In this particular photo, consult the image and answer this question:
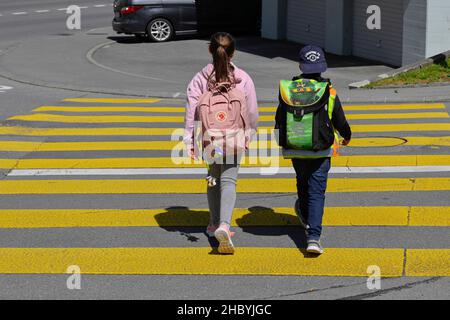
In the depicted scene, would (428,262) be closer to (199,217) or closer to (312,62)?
(312,62)

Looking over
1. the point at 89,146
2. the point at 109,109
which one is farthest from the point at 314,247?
the point at 109,109

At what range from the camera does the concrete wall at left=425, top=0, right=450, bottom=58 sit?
2188 cm

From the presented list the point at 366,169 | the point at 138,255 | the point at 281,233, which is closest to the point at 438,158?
the point at 366,169

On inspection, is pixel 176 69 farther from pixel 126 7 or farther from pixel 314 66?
pixel 314 66

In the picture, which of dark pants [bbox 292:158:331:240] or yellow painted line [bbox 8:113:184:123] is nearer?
dark pants [bbox 292:158:331:240]

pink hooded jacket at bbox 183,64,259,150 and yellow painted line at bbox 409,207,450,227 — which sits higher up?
pink hooded jacket at bbox 183,64,259,150

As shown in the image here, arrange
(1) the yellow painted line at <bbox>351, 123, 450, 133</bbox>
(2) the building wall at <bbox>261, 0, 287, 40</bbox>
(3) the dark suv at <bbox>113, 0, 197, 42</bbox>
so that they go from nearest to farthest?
(1) the yellow painted line at <bbox>351, 123, 450, 133</bbox>, (3) the dark suv at <bbox>113, 0, 197, 42</bbox>, (2) the building wall at <bbox>261, 0, 287, 40</bbox>

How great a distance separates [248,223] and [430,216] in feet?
5.98

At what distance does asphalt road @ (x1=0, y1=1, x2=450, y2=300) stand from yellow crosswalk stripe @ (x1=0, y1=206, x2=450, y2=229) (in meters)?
0.02

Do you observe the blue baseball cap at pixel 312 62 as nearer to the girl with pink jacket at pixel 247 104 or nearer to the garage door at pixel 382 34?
the girl with pink jacket at pixel 247 104

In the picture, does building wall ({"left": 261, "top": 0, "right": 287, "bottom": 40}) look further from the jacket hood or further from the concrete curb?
the jacket hood

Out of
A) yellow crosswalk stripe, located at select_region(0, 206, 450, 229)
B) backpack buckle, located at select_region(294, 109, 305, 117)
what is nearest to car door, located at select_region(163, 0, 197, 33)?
yellow crosswalk stripe, located at select_region(0, 206, 450, 229)

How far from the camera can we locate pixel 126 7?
2958 centimetres

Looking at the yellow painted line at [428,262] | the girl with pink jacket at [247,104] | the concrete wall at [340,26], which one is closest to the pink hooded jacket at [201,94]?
the girl with pink jacket at [247,104]
